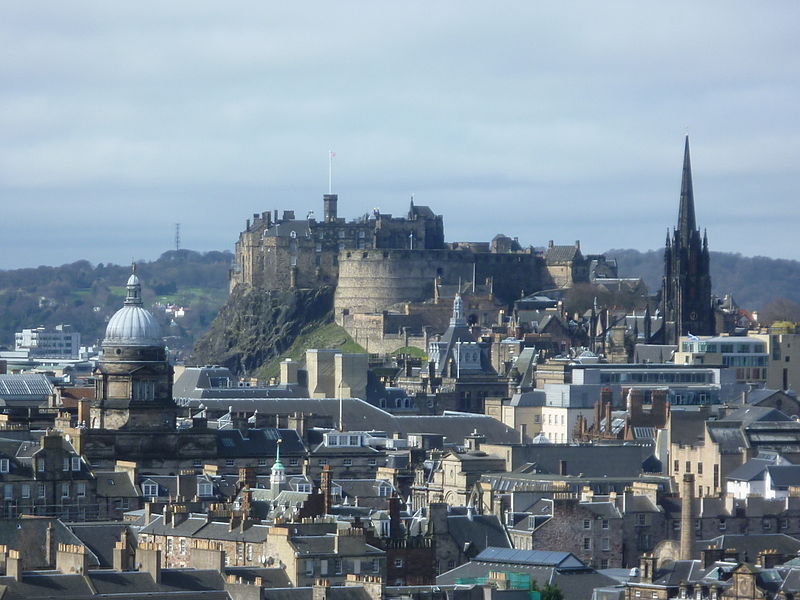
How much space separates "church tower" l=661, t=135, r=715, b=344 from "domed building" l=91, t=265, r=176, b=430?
67.9 m

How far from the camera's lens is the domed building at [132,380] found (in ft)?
382

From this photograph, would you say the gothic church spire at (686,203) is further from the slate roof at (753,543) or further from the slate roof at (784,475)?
the slate roof at (753,543)

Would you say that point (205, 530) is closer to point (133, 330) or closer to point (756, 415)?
point (133, 330)

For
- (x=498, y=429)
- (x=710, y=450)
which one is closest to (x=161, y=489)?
(x=710, y=450)

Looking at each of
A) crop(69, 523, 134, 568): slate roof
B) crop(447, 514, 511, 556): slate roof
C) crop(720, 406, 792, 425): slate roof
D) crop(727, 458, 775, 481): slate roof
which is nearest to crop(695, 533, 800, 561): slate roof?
crop(447, 514, 511, 556): slate roof

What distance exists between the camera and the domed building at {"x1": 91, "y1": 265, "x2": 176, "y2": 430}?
4582 inches

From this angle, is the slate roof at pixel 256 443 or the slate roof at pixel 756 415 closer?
the slate roof at pixel 256 443

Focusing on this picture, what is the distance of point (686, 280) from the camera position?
599ft

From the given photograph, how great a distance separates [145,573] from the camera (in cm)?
7969

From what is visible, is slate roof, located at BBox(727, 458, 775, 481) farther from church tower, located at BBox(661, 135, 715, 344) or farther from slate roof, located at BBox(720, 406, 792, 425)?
church tower, located at BBox(661, 135, 715, 344)

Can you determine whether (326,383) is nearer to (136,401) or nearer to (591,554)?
(136,401)

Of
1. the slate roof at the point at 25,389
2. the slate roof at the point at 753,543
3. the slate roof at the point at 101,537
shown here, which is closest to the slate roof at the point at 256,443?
the slate roof at the point at 101,537

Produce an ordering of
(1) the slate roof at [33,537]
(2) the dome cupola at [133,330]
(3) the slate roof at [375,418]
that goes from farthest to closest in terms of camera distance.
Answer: (3) the slate roof at [375,418]
(2) the dome cupola at [133,330]
(1) the slate roof at [33,537]

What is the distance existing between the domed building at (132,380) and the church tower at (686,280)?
67925mm
